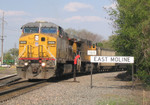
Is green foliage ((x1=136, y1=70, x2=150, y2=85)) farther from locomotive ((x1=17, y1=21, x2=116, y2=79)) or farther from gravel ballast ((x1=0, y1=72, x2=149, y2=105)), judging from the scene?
locomotive ((x1=17, y1=21, x2=116, y2=79))

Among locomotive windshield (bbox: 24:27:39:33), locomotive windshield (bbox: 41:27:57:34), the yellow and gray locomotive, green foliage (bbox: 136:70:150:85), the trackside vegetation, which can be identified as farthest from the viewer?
locomotive windshield (bbox: 24:27:39:33)

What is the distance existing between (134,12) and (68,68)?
7.16 meters

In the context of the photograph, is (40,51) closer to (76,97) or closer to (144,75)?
(76,97)

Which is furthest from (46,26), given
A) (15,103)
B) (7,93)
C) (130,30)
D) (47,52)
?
(15,103)

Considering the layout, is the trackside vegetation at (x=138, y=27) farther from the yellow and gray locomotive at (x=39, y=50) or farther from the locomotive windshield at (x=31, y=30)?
the locomotive windshield at (x=31, y=30)

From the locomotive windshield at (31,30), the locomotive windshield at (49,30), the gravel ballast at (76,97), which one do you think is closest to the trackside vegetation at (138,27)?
the gravel ballast at (76,97)

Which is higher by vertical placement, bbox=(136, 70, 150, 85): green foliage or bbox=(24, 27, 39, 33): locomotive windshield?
A: bbox=(24, 27, 39, 33): locomotive windshield

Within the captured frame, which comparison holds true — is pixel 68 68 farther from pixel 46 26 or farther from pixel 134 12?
pixel 134 12

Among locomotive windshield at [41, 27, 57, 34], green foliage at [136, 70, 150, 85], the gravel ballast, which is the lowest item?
the gravel ballast

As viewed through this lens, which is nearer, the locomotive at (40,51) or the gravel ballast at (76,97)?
the gravel ballast at (76,97)

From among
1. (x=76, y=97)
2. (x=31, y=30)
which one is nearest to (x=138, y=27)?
(x=76, y=97)

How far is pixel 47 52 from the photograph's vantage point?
46.8 ft

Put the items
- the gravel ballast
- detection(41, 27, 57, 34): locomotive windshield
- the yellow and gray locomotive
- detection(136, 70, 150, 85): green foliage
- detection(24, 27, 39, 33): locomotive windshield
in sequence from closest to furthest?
the gravel ballast
detection(136, 70, 150, 85): green foliage
the yellow and gray locomotive
detection(41, 27, 57, 34): locomotive windshield
detection(24, 27, 39, 33): locomotive windshield

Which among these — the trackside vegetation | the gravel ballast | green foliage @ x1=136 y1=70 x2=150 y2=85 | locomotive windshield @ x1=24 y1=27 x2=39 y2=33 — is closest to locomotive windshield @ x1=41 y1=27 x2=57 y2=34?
locomotive windshield @ x1=24 y1=27 x2=39 y2=33
